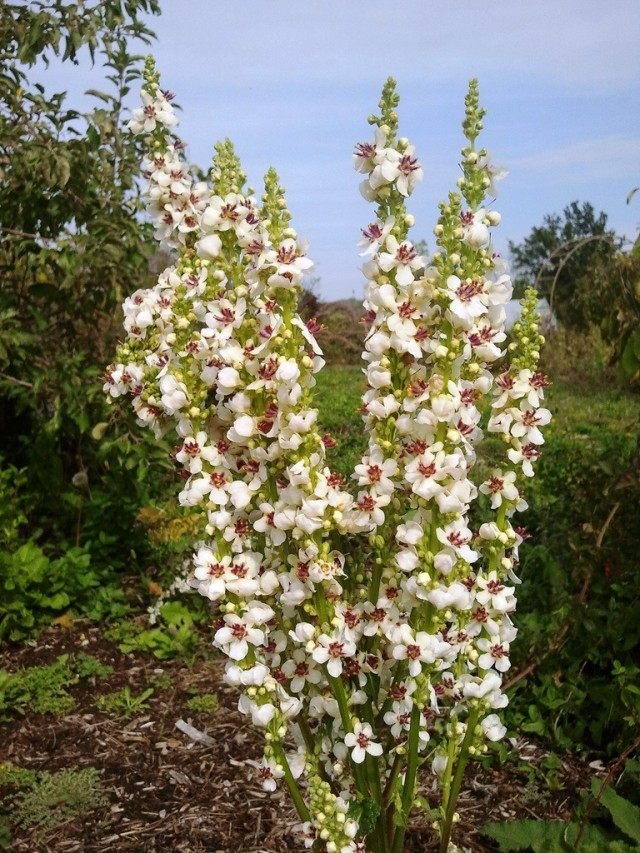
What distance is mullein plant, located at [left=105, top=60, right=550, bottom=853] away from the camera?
5.77ft

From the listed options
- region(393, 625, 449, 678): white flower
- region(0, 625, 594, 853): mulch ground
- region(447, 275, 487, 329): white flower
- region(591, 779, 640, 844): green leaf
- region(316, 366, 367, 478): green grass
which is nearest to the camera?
region(447, 275, 487, 329): white flower

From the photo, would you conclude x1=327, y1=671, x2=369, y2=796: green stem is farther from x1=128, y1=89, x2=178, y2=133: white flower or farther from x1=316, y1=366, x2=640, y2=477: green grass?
x1=316, y1=366, x2=640, y2=477: green grass

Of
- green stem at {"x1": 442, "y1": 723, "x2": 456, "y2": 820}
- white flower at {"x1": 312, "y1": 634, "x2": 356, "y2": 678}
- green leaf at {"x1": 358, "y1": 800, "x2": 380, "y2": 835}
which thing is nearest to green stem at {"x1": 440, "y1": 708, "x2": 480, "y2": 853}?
green stem at {"x1": 442, "y1": 723, "x2": 456, "y2": 820}

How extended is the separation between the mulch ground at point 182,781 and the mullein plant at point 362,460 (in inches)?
37.8

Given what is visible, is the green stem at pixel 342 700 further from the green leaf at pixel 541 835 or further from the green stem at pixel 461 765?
the green leaf at pixel 541 835

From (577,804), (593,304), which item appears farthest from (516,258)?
(577,804)

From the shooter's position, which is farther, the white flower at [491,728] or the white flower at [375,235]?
the white flower at [491,728]

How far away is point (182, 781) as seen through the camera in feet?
10.9

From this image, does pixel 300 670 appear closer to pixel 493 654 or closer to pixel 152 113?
pixel 493 654

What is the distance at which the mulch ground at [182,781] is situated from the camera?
9.77 ft

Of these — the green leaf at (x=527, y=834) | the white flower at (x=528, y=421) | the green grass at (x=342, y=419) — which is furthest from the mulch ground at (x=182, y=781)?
the white flower at (x=528, y=421)

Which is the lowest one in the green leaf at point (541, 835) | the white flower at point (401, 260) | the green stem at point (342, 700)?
the green leaf at point (541, 835)

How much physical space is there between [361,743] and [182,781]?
1601mm

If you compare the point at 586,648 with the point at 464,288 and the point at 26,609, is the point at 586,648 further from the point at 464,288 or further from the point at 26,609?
the point at 26,609
